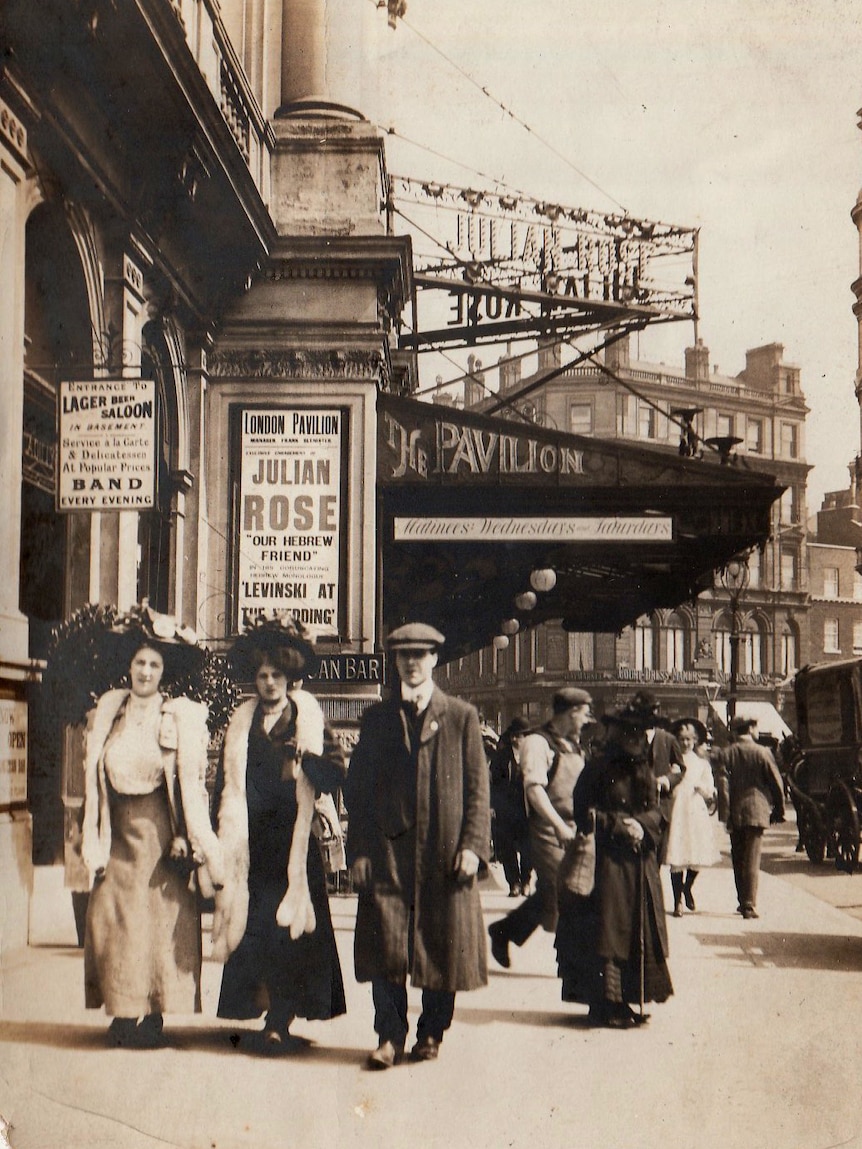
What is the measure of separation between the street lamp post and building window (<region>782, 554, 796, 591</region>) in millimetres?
A: 219

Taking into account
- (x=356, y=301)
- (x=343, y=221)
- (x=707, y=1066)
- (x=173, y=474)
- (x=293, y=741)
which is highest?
(x=343, y=221)

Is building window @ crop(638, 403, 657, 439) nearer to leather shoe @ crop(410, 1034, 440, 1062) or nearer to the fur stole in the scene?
the fur stole

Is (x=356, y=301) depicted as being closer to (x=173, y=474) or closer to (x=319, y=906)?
(x=173, y=474)

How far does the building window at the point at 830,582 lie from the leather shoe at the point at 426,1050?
3.32m

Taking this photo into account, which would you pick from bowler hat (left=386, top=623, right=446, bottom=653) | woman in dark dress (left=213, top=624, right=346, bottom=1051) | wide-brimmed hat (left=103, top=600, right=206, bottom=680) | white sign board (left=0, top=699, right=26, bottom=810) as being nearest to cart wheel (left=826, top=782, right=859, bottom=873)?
bowler hat (left=386, top=623, right=446, bottom=653)

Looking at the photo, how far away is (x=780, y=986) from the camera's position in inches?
287

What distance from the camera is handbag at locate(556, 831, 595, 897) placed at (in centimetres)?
714

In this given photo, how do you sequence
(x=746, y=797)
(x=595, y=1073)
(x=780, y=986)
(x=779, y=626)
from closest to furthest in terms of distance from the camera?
1. (x=595, y=1073)
2. (x=780, y=986)
3. (x=779, y=626)
4. (x=746, y=797)

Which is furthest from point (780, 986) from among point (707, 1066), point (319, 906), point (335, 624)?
point (335, 624)

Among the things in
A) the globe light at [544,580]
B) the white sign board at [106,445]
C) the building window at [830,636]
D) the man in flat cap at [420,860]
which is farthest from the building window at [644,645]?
the white sign board at [106,445]

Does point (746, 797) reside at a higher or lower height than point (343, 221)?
lower

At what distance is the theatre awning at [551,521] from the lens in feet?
27.7

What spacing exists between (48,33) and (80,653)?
3.12m

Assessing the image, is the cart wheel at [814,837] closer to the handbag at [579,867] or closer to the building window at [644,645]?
the building window at [644,645]
